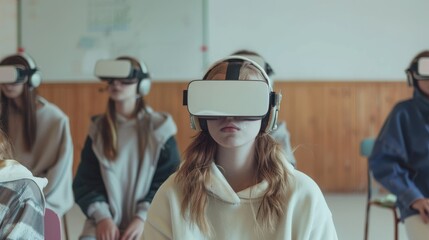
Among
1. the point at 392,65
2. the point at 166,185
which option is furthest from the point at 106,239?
the point at 392,65

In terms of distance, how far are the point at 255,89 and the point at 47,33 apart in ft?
10.5

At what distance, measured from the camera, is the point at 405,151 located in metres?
2.11

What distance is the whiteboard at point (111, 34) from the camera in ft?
13.0

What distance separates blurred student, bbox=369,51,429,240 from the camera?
2008 mm

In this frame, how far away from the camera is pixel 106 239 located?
1885mm

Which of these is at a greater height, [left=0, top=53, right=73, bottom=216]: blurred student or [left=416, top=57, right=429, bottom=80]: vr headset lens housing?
[left=416, top=57, right=429, bottom=80]: vr headset lens housing

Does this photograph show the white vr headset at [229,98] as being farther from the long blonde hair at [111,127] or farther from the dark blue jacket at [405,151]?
the dark blue jacket at [405,151]

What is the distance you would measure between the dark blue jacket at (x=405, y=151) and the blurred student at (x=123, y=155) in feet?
2.83

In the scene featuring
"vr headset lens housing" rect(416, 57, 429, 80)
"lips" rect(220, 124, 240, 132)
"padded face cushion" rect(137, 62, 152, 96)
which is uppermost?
"vr headset lens housing" rect(416, 57, 429, 80)

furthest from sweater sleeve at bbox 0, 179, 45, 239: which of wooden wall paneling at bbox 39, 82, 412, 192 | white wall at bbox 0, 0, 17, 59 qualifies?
white wall at bbox 0, 0, 17, 59

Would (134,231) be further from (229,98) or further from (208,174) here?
(229,98)

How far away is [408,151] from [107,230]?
4.07ft

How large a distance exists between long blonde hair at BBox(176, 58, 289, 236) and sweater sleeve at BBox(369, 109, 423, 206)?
3.14 ft

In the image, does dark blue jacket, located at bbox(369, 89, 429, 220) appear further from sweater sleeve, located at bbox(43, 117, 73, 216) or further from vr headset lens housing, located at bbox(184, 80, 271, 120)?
sweater sleeve, located at bbox(43, 117, 73, 216)
